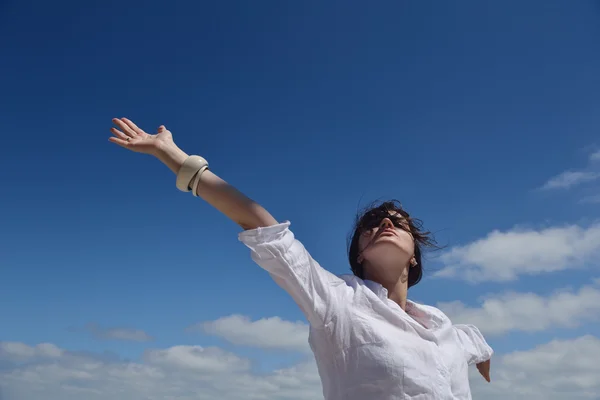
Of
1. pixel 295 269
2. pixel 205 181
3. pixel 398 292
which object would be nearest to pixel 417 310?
pixel 398 292

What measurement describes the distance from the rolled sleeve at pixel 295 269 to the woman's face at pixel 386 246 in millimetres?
600

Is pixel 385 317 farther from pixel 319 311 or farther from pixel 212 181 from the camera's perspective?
pixel 212 181

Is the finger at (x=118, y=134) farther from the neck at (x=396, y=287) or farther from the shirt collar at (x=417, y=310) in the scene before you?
the neck at (x=396, y=287)

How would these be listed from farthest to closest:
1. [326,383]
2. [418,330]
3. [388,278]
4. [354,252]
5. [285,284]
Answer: [354,252] < [388,278] < [418,330] < [326,383] < [285,284]

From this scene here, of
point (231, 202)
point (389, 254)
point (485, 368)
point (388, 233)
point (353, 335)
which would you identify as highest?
point (388, 233)

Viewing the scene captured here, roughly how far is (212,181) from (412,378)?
4.37ft

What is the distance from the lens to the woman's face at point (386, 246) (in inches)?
124

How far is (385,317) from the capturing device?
2725mm

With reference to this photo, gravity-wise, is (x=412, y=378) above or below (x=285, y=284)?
below

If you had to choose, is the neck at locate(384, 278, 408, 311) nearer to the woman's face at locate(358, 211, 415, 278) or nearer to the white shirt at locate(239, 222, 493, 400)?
the woman's face at locate(358, 211, 415, 278)

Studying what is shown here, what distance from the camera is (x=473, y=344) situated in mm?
3609

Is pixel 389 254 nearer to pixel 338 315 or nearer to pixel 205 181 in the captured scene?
pixel 338 315

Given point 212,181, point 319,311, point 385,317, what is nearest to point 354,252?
point 385,317

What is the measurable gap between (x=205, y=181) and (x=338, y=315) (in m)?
0.91
